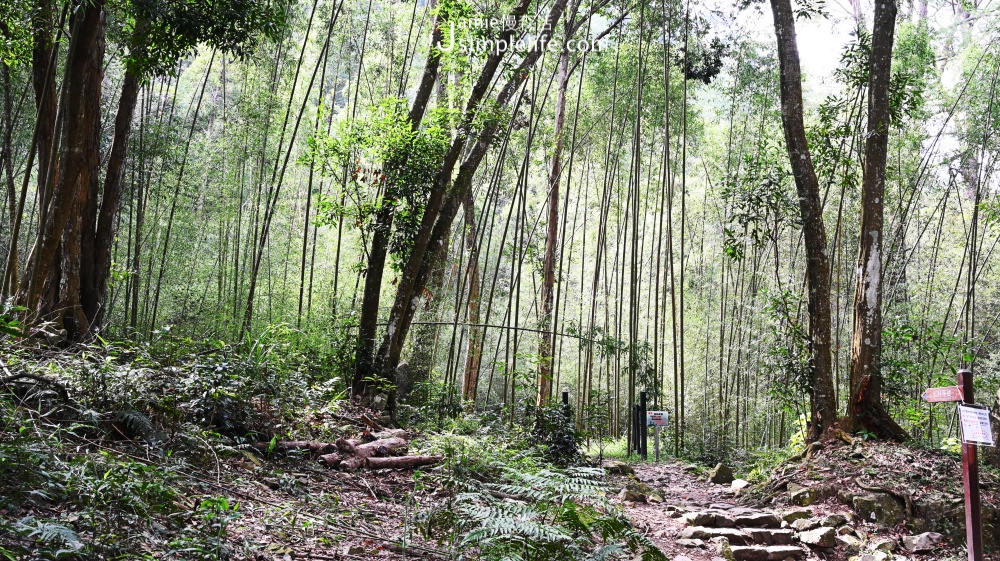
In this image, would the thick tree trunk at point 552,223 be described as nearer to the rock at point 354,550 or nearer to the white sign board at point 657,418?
the white sign board at point 657,418

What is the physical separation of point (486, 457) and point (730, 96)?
27.0ft

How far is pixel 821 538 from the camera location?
3885 mm

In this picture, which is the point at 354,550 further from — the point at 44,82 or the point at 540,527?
the point at 44,82

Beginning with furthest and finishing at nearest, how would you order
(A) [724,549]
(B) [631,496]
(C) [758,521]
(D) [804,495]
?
(B) [631,496] → (D) [804,495] → (C) [758,521] → (A) [724,549]

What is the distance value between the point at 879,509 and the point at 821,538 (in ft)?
2.16

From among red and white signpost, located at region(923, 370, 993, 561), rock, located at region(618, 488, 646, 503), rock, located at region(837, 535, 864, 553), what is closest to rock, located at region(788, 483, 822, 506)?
rock, located at region(837, 535, 864, 553)

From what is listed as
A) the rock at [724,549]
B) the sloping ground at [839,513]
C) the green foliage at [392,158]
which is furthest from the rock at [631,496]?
the green foliage at [392,158]

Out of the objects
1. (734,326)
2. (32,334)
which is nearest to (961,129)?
(734,326)

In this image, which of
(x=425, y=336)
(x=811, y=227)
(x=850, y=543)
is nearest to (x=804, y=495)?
(x=850, y=543)

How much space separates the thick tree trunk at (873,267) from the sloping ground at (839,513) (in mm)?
313

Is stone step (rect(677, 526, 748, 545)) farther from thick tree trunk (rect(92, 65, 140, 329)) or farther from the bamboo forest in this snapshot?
thick tree trunk (rect(92, 65, 140, 329))

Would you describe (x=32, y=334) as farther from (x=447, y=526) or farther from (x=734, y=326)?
(x=734, y=326)

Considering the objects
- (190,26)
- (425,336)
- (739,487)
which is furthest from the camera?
(425,336)

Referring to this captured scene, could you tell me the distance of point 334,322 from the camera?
6316 mm
